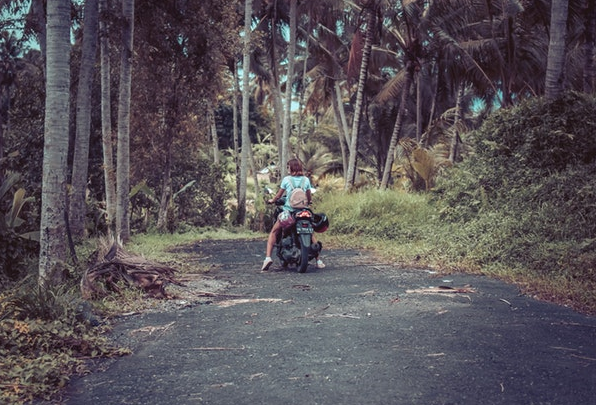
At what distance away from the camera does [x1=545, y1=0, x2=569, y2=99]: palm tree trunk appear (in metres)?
12.6

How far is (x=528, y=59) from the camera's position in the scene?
23.1m

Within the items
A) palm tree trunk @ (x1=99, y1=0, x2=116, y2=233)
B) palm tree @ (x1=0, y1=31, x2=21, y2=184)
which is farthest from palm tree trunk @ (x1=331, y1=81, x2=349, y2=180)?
palm tree @ (x1=0, y1=31, x2=21, y2=184)

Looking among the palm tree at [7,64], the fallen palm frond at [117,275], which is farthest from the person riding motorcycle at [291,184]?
the palm tree at [7,64]

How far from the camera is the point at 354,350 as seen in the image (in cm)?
466

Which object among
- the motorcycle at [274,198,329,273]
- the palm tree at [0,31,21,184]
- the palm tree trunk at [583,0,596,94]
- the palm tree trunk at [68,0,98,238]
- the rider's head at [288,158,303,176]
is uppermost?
the palm tree at [0,31,21,184]

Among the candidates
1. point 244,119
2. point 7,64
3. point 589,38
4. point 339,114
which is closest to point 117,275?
point 589,38

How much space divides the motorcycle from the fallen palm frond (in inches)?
89.3

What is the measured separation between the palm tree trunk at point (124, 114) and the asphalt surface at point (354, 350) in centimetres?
747

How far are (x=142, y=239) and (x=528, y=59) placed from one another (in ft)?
53.0

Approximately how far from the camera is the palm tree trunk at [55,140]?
6676 mm

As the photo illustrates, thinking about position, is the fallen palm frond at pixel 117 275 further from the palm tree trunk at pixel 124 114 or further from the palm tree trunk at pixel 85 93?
the palm tree trunk at pixel 124 114

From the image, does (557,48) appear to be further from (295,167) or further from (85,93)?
(85,93)

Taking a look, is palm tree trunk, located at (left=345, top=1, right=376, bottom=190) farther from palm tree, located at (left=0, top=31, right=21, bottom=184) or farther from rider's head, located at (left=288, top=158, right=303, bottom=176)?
palm tree, located at (left=0, top=31, right=21, bottom=184)

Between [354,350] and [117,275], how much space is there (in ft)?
12.0
